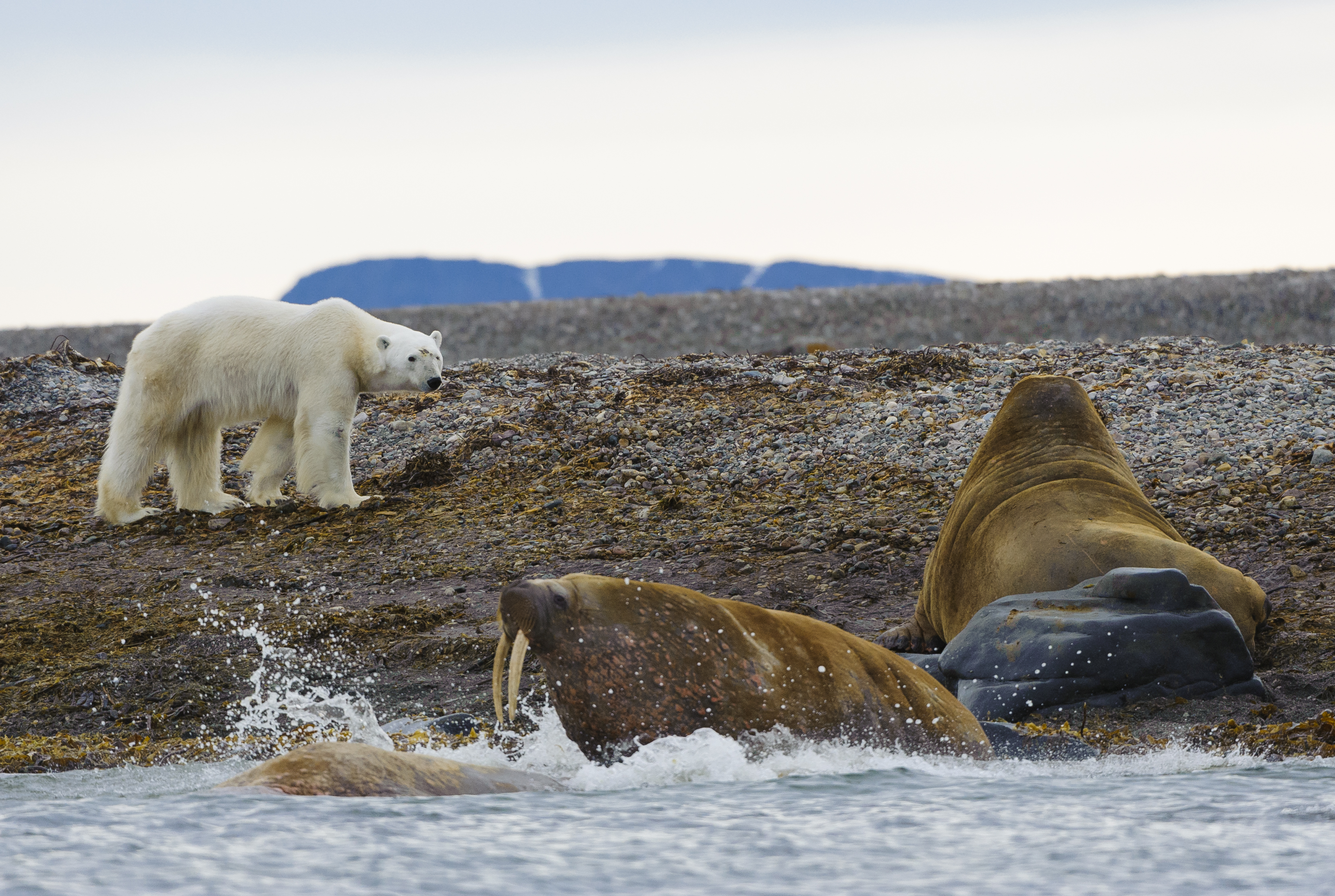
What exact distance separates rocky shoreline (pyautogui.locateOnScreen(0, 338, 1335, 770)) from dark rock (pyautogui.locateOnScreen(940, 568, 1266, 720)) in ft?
0.37

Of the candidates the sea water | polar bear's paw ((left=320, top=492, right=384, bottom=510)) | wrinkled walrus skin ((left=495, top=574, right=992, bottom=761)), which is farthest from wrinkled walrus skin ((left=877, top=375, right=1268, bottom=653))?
polar bear's paw ((left=320, top=492, right=384, bottom=510))

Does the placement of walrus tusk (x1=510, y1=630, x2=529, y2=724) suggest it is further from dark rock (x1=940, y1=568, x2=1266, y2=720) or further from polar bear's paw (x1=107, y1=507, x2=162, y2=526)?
polar bear's paw (x1=107, y1=507, x2=162, y2=526)

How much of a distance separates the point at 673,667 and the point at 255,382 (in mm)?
7297

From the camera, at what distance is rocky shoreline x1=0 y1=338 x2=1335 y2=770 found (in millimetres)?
6109

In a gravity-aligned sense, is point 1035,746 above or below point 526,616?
below

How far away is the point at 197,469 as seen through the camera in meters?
10.5

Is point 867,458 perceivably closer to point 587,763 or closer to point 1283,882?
point 587,763

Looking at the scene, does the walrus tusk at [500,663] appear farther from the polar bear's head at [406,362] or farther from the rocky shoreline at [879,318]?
the rocky shoreline at [879,318]

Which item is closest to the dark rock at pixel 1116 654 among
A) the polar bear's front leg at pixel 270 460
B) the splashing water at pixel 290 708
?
the splashing water at pixel 290 708

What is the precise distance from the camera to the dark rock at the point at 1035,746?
4488 mm

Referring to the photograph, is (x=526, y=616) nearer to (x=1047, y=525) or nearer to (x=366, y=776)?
(x=366, y=776)

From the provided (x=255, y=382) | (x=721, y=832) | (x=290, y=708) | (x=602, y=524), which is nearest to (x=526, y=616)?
(x=721, y=832)

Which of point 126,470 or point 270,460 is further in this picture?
point 270,460

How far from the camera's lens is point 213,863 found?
2.81m
